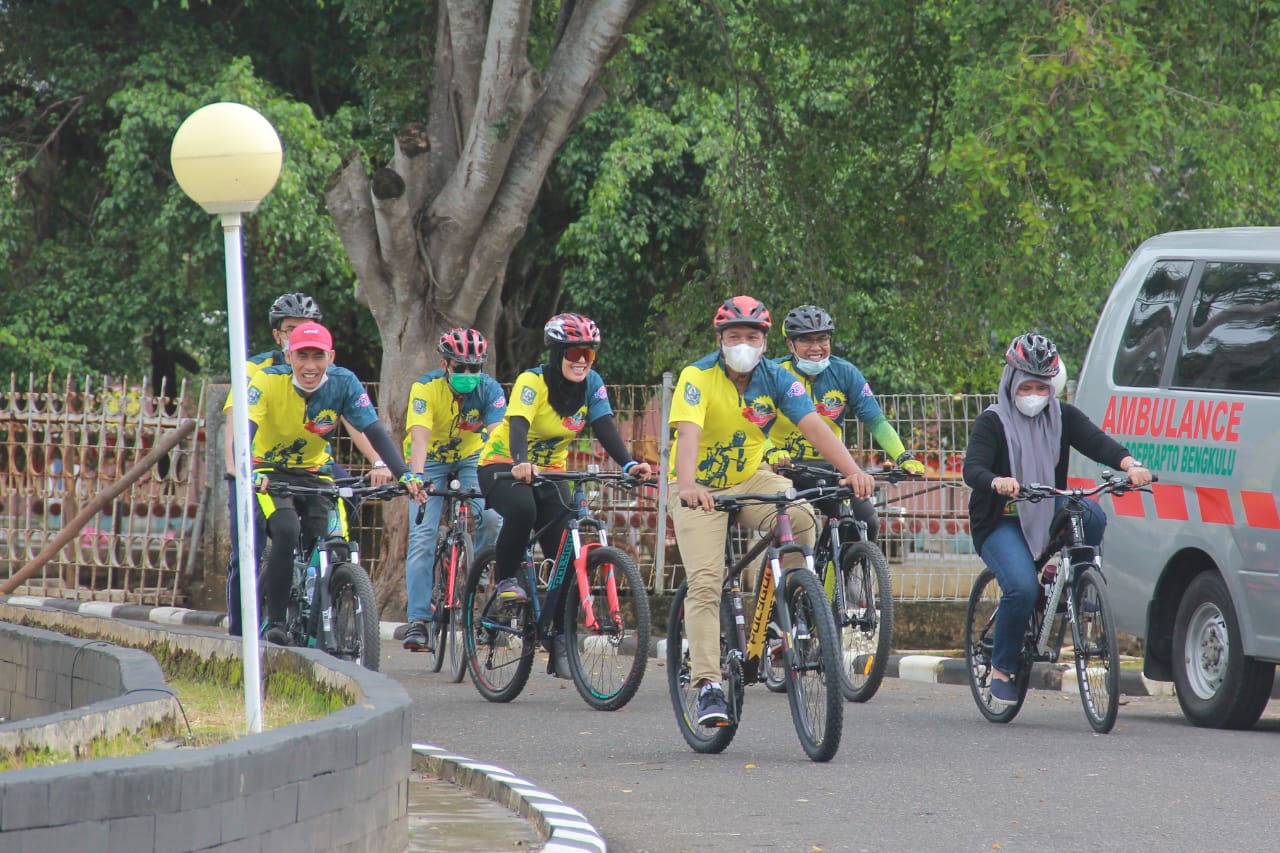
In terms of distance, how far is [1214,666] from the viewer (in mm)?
10281

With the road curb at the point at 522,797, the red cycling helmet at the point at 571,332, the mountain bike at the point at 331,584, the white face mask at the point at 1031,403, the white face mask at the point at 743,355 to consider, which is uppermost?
the red cycling helmet at the point at 571,332

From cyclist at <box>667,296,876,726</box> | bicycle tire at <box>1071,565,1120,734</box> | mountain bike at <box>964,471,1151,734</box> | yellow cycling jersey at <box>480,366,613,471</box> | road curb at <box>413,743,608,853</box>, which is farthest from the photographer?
yellow cycling jersey at <box>480,366,613,471</box>

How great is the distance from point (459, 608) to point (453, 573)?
0.21m

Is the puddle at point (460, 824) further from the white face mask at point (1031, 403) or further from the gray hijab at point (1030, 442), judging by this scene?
the white face mask at point (1031, 403)

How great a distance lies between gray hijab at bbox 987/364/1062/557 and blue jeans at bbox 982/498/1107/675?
0.26 ft

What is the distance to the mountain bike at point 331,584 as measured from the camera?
980 cm

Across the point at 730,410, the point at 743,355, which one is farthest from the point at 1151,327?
the point at 743,355

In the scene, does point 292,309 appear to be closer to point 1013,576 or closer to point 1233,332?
point 1013,576

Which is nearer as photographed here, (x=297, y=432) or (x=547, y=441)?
(x=297, y=432)

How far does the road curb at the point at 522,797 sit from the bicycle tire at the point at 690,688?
3.32ft

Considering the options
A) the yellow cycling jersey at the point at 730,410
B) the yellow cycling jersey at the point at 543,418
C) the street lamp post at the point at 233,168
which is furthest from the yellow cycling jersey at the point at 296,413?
the street lamp post at the point at 233,168

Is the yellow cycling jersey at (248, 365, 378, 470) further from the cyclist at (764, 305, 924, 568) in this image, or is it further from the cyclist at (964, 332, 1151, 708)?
the cyclist at (964, 332, 1151, 708)

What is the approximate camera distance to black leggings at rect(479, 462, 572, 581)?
10.8m

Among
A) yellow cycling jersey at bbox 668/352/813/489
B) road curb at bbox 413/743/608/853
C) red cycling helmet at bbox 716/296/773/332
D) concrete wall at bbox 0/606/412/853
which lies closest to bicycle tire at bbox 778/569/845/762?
yellow cycling jersey at bbox 668/352/813/489
